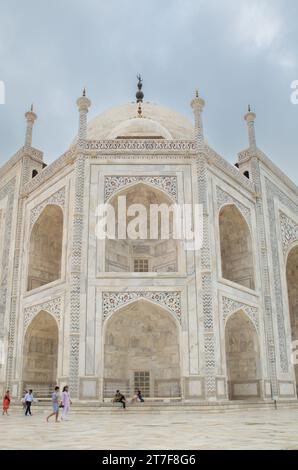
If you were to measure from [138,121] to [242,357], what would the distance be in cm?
1220

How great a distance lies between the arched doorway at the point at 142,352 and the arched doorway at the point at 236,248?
432 centimetres

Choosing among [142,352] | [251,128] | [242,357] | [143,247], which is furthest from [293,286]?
[142,352]

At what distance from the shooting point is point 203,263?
15.3 m

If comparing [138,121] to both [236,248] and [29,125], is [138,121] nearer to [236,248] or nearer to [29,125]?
[29,125]

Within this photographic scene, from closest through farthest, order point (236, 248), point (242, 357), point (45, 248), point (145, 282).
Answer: point (145, 282)
point (242, 357)
point (236, 248)
point (45, 248)

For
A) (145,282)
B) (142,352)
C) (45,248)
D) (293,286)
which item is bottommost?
(142,352)

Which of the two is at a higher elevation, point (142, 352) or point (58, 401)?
point (142, 352)

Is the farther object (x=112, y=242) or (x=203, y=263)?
(x=112, y=242)

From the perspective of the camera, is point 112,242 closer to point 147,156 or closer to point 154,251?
point 154,251

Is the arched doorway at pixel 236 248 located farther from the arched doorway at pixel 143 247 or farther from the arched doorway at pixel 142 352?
the arched doorway at pixel 142 352

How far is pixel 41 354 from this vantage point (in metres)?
17.6
